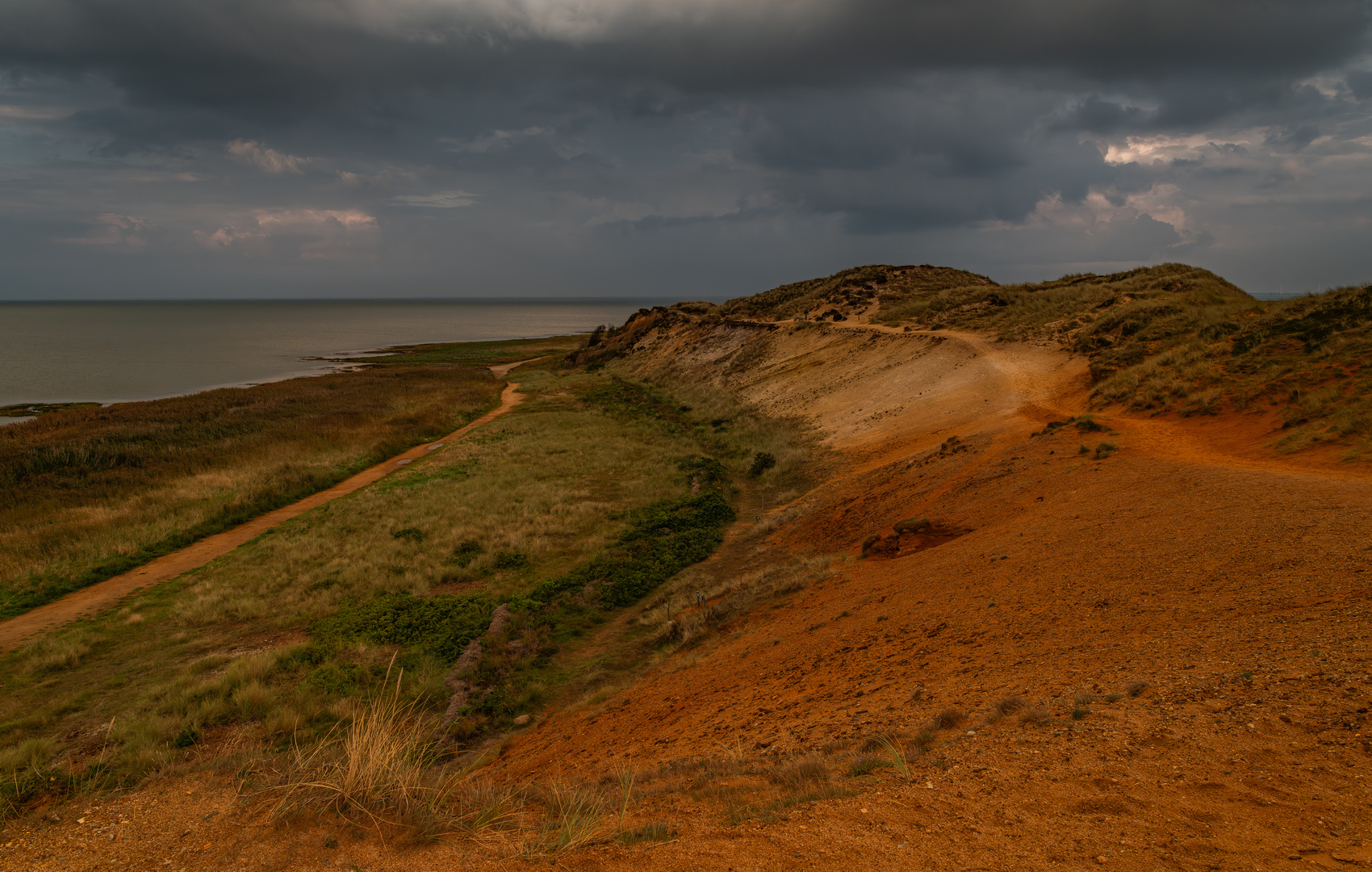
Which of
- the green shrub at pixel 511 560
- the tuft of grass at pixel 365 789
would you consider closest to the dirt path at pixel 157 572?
the green shrub at pixel 511 560

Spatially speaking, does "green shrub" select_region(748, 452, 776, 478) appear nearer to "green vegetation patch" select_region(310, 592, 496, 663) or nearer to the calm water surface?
"green vegetation patch" select_region(310, 592, 496, 663)

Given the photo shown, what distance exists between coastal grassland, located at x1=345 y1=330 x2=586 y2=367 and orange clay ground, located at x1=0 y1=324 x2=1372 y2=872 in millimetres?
78040

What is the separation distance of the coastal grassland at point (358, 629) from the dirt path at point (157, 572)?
2.49 feet

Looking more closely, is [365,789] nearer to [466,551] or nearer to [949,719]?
[949,719]

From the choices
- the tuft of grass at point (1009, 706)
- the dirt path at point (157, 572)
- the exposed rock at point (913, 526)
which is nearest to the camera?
the tuft of grass at point (1009, 706)

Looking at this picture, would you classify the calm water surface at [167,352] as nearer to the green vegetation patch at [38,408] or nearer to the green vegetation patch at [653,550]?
the green vegetation patch at [38,408]

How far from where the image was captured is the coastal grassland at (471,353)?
86000mm

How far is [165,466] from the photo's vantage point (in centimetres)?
Answer: 2519

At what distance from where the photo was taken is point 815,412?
29500 millimetres

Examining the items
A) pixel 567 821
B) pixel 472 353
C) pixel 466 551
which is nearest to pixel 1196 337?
pixel 466 551

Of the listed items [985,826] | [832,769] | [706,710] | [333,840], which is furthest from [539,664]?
[985,826]

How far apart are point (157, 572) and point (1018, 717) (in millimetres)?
20054

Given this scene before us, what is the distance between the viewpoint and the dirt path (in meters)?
12.7

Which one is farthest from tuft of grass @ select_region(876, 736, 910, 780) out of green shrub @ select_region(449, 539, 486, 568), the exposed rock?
green shrub @ select_region(449, 539, 486, 568)
